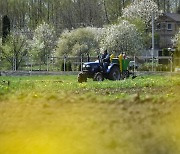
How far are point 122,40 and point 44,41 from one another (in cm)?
1627

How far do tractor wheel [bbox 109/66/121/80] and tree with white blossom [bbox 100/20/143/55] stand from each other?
24.9 m

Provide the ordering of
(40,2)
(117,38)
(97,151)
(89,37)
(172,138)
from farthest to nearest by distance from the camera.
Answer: (40,2) → (89,37) → (117,38) → (172,138) → (97,151)

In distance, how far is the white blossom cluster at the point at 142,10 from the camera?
69.6 meters

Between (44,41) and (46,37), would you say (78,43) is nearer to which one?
(44,41)

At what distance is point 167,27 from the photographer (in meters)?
78.0

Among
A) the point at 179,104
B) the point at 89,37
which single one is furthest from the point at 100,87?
the point at 89,37

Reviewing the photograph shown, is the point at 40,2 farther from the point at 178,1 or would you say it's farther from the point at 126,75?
the point at 126,75

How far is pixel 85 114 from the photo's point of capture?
25.7ft

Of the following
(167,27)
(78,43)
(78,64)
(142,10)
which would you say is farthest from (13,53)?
(167,27)

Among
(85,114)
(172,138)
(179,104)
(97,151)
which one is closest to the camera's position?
(97,151)

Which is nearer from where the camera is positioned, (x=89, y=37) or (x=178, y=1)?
(x=89, y=37)

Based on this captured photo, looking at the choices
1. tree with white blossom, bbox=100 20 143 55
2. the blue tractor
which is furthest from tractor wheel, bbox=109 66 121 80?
tree with white blossom, bbox=100 20 143 55

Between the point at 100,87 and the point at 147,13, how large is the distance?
184ft

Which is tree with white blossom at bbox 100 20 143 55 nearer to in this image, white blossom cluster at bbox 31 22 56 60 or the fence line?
the fence line
